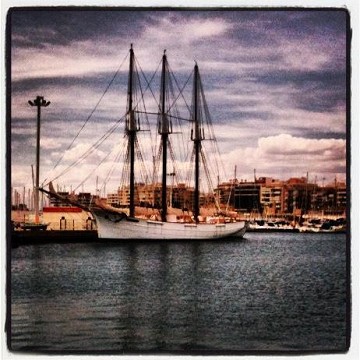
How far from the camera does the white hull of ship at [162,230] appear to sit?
467cm

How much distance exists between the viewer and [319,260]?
4.55 metres

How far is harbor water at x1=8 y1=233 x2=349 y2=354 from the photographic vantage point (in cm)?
446

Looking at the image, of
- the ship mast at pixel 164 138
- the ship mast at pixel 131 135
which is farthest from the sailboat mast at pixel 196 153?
the ship mast at pixel 131 135

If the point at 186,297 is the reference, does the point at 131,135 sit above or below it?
above

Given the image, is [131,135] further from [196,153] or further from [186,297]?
[186,297]

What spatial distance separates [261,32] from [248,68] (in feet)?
0.60

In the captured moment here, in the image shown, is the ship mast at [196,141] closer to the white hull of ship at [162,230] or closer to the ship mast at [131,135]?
the white hull of ship at [162,230]

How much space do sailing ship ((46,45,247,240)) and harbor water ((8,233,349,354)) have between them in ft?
0.22

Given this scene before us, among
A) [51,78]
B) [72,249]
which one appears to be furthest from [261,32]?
[72,249]

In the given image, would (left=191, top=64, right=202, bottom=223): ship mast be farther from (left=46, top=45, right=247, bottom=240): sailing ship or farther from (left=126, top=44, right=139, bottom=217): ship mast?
(left=126, top=44, right=139, bottom=217): ship mast

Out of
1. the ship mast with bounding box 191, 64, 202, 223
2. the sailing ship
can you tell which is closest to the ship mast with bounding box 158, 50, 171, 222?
the sailing ship

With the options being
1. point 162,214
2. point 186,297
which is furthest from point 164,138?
point 186,297

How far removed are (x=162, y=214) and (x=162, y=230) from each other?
0.08 metres

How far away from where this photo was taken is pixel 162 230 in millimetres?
4742
